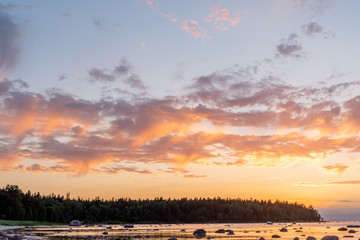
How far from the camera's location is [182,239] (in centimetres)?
6109

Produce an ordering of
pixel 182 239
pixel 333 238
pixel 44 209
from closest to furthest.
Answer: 1. pixel 333 238
2. pixel 182 239
3. pixel 44 209

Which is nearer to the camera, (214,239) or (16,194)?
(214,239)

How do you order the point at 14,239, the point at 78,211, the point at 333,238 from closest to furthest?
the point at 14,239, the point at 333,238, the point at 78,211

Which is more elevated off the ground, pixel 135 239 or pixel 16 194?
pixel 16 194

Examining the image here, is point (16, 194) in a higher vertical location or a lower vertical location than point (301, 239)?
higher

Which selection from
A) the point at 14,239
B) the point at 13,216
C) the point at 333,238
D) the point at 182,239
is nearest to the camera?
the point at 14,239

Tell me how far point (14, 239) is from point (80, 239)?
37.9 feet

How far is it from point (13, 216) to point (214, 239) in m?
113

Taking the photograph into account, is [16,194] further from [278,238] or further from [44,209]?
[278,238]

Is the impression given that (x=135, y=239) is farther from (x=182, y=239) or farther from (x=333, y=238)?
(x=333, y=238)

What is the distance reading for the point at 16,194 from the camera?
157 metres

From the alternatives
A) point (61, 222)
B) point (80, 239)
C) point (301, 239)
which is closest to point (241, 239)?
point (301, 239)

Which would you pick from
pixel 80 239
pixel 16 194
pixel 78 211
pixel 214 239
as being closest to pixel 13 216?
pixel 16 194

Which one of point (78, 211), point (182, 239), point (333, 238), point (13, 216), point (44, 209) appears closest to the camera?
point (333, 238)
